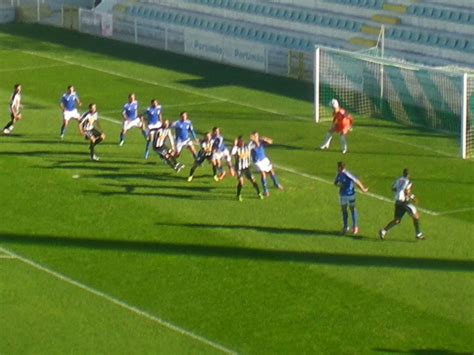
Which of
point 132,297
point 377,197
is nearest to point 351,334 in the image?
point 132,297

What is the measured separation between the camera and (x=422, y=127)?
139ft

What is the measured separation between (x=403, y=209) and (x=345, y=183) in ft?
4.55

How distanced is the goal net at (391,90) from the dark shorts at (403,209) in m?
10.4

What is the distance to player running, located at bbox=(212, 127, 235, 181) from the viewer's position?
116 ft

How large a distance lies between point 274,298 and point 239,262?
246 centimetres

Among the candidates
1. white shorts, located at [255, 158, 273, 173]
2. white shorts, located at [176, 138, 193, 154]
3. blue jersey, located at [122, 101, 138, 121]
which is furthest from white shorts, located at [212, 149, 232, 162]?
blue jersey, located at [122, 101, 138, 121]

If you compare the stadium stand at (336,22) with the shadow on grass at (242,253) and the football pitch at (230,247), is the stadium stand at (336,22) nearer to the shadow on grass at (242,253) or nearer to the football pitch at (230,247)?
the football pitch at (230,247)

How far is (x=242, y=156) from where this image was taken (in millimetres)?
33688

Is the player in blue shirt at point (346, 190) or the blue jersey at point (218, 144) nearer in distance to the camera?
the player in blue shirt at point (346, 190)

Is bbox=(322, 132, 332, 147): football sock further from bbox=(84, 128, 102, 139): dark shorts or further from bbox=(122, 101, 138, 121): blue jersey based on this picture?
bbox=(84, 128, 102, 139): dark shorts

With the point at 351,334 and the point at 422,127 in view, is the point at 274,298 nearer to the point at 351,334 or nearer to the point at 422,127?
the point at 351,334

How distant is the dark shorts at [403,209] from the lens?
30.1 meters

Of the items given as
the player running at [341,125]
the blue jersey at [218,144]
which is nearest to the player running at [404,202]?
the blue jersey at [218,144]

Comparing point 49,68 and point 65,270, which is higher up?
point 49,68
